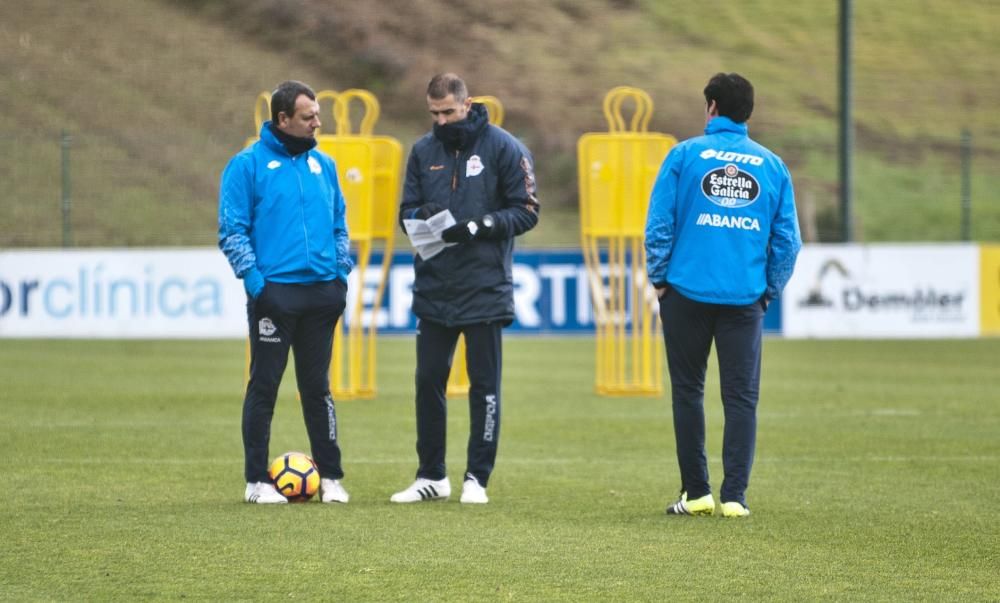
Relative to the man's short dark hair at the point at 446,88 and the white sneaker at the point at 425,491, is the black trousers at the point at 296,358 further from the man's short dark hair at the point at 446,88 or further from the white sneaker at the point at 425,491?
the man's short dark hair at the point at 446,88

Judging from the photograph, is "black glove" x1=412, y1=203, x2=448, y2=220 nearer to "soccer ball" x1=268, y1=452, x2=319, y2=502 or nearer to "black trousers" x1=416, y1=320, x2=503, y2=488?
"black trousers" x1=416, y1=320, x2=503, y2=488

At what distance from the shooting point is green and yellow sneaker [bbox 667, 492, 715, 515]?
7555 mm

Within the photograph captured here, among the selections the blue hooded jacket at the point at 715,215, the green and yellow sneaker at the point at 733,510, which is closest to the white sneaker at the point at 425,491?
the green and yellow sneaker at the point at 733,510

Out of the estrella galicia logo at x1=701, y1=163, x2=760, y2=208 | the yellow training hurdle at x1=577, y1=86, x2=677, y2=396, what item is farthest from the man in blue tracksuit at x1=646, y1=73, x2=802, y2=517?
the yellow training hurdle at x1=577, y1=86, x2=677, y2=396

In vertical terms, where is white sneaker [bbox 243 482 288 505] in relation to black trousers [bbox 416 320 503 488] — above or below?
below

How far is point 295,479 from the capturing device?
7.89 meters

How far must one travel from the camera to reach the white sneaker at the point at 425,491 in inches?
315

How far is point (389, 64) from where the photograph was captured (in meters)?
42.7

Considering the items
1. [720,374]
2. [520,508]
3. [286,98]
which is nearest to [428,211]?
[286,98]

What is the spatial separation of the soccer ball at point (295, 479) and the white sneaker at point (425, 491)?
40cm

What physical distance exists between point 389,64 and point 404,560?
37.2 meters

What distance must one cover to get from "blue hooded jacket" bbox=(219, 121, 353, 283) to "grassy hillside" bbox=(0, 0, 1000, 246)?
63.2 feet

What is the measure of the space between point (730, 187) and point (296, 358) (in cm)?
217

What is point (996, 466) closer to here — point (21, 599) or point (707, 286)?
point (707, 286)
